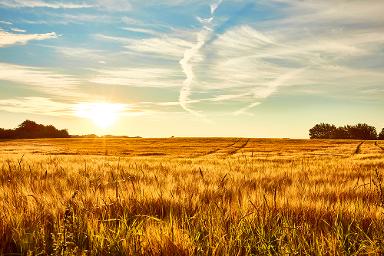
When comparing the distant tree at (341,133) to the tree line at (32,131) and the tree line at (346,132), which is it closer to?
the tree line at (346,132)

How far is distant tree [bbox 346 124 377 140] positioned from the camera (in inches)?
5659

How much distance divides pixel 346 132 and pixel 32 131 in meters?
114

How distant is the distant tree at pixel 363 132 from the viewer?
144 m

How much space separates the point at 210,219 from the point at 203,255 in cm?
83

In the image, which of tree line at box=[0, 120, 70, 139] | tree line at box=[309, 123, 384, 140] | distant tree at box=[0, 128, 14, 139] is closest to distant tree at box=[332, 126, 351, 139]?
tree line at box=[309, 123, 384, 140]

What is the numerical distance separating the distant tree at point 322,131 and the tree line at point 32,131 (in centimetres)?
9487

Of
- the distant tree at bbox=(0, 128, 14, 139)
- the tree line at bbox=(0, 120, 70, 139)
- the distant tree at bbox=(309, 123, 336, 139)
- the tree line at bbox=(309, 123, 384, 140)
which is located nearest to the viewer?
the distant tree at bbox=(0, 128, 14, 139)

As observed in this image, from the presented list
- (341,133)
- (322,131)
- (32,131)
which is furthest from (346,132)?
(32,131)

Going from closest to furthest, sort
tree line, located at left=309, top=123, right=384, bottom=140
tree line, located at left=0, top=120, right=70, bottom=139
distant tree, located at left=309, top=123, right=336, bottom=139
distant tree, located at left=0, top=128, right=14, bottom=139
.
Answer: distant tree, located at left=0, top=128, right=14, bottom=139, tree line, located at left=0, top=120, right=70, bottom=139, tree line, located at left=309, top=123, right=384, bottom=140, distant tree, located at left=309, top=123, right=336, bottom=139

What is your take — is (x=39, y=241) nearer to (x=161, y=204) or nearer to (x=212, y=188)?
(x=161, y=204)

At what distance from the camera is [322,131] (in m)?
154

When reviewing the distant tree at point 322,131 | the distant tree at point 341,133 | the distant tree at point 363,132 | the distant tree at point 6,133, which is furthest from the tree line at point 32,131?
Result: the distant tree at point 363,132

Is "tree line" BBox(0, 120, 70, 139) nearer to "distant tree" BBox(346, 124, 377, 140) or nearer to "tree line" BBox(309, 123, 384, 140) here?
"tree line" BBox(309, 123, 384, 140)

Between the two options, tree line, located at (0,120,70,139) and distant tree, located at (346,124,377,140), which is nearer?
tree line, located at (0,120,70,139)
